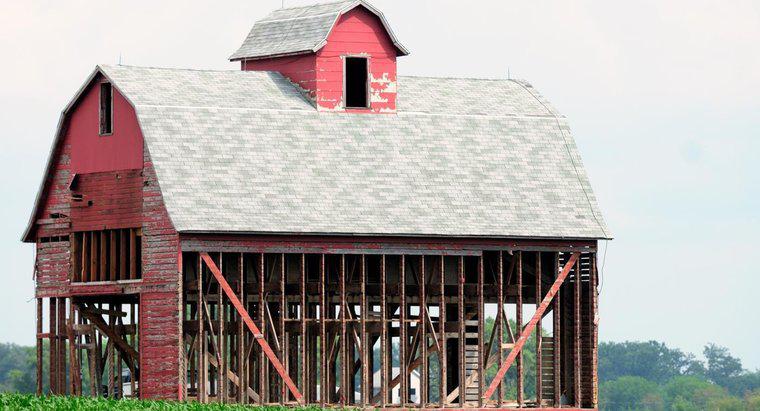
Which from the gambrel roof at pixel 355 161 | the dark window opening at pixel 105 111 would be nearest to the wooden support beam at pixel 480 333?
the gambrel roof at pixel 355 161

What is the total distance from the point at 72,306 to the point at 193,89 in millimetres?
8227

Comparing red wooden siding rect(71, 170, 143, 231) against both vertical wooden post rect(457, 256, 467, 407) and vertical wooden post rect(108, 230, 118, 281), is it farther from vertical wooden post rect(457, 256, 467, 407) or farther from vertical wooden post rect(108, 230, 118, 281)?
vertical wooden post rect(457, 256, 467, 407)

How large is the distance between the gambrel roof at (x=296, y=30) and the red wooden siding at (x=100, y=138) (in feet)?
22.1

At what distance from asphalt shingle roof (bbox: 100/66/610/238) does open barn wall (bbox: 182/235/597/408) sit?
2.44 ft

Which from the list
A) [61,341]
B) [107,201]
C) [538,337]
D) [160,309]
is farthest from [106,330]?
[538,337]

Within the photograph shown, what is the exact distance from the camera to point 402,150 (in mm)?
66000

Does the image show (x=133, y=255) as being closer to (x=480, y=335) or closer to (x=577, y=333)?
(x=480, y=335)

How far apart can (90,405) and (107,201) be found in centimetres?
1255

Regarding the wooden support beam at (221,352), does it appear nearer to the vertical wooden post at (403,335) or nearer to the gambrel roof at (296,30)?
the vertical wooden post at (403,335)

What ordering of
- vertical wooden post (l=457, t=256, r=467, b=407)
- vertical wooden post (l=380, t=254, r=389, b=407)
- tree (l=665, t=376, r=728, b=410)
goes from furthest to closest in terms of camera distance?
tree (l=665, t=376, r=728, b=410) → vertical wooden post (l=457, t=256, r=467, b=407) → vertical wooden post (l=380, t=254, r=389, b=407)

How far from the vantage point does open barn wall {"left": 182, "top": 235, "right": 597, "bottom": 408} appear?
202 feet

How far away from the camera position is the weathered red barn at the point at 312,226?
2419 inches

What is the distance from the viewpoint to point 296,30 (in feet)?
224

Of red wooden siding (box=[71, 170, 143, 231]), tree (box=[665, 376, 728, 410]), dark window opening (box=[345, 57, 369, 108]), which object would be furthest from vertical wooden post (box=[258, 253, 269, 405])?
tree (box=[665, 376, 728, 410])
